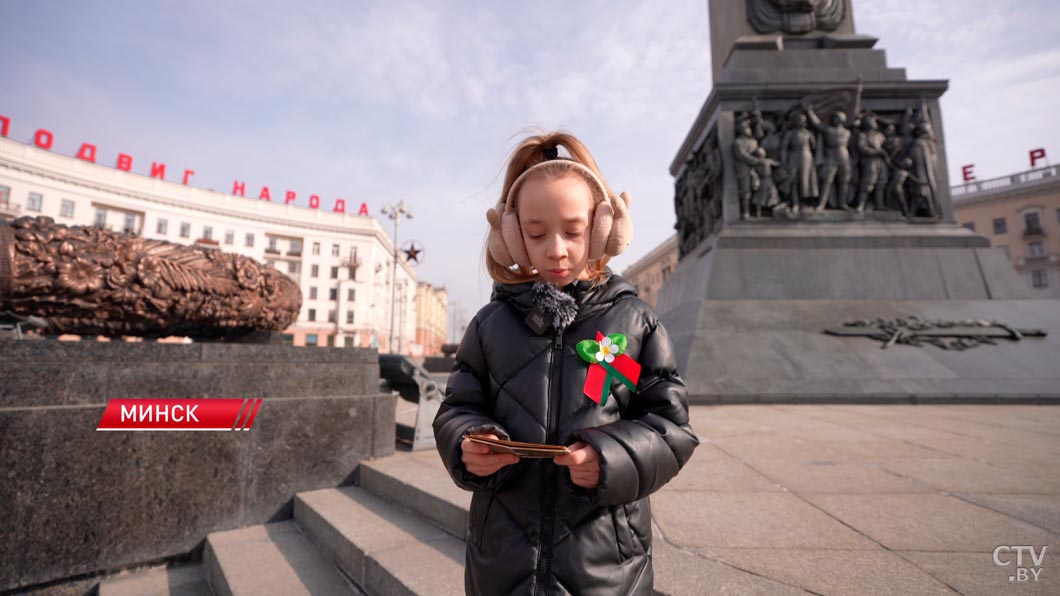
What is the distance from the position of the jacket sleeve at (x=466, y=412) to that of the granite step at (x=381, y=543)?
1.14 metres

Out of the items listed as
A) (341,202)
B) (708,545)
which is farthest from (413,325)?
(708,545)

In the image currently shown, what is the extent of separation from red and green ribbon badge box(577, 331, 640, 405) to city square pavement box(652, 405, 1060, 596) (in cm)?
98

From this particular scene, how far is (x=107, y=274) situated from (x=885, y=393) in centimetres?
922

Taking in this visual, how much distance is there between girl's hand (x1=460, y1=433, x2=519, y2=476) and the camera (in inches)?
43.6

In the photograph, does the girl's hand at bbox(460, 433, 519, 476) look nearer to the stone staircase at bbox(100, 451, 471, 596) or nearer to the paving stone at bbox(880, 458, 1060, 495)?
the stone staircase at bbox(100, 451, 471, 596)

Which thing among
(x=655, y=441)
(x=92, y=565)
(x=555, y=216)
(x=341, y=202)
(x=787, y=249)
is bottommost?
(x=92, y=565)

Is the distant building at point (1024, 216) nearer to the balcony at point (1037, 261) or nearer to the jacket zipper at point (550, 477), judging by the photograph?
the balcony at point (1037, 261)

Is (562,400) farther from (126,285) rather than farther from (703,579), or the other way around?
(126,285)

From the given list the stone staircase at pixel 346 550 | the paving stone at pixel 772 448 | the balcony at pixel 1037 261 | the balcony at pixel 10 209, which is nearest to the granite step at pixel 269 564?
the stone staircase at pixel 346 550

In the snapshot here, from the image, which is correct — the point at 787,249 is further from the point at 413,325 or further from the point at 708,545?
the point at 413,325

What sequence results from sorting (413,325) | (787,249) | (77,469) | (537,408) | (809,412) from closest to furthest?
(537,408) < (77,469) < (809,412) < (787,249) < (413,325)

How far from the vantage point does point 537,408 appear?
1.27 metres

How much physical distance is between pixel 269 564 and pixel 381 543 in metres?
0.85

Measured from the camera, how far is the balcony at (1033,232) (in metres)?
34.9
